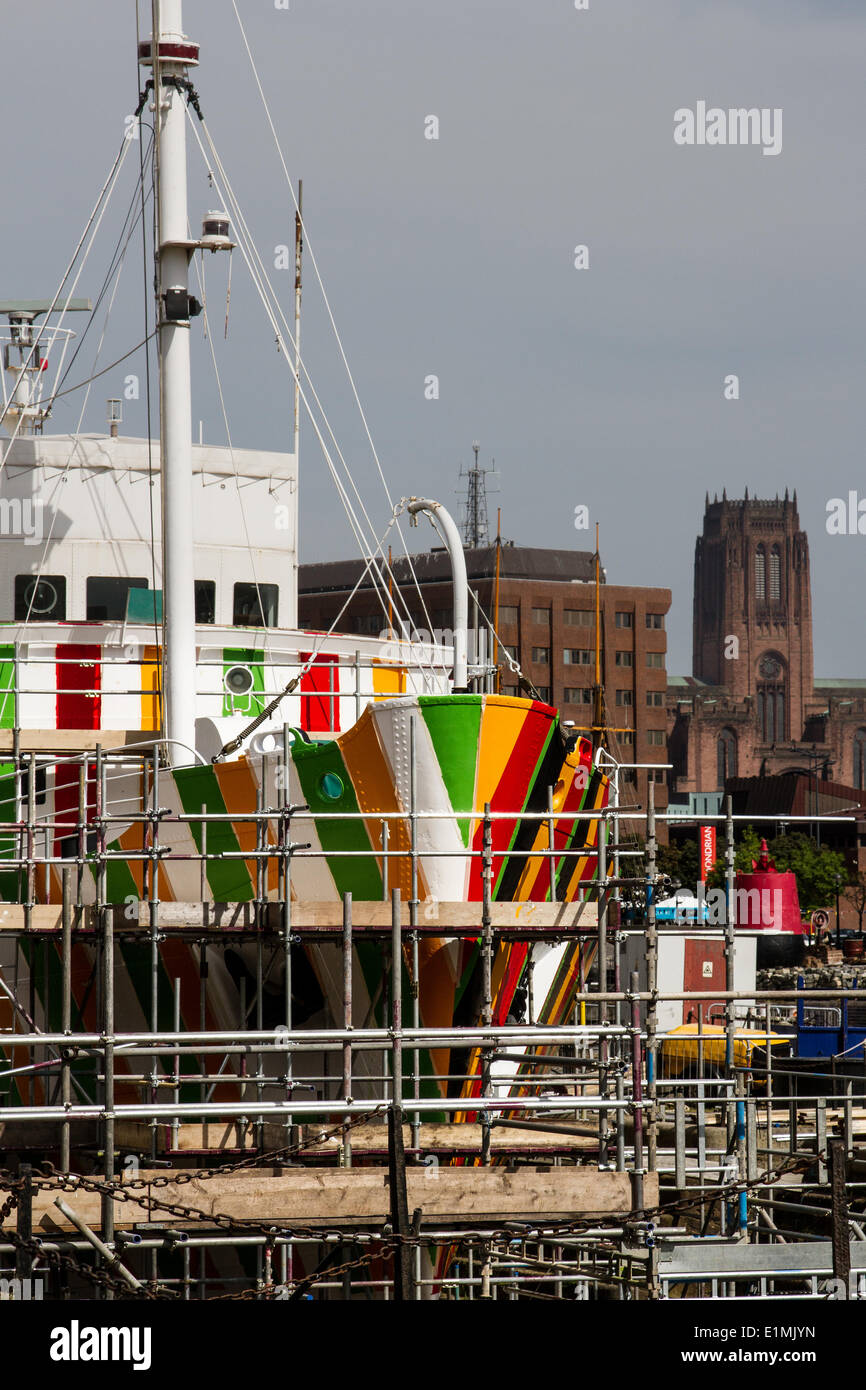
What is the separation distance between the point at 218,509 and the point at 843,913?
8362cm

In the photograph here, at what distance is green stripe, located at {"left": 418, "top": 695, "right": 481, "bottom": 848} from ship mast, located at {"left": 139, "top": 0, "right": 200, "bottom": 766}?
3.10 meters

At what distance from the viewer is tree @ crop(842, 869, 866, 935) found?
9406cm

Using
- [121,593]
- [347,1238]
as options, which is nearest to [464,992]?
[347,1238]

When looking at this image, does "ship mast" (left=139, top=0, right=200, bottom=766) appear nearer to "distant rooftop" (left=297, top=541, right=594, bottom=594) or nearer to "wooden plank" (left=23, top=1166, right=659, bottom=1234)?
"wooden plank" (left=23, top=1166, right=659, bottom=1234)

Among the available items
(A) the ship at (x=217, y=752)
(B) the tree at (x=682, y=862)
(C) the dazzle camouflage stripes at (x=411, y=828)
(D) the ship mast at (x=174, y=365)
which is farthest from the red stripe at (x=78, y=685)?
(B) the tree at (x=682, y=862)

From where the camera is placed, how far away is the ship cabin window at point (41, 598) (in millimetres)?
20484

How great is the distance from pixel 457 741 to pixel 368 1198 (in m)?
4.68

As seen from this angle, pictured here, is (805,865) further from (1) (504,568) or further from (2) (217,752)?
(2) (217,752)

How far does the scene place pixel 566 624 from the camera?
11144 cm

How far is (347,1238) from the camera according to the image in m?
9.22

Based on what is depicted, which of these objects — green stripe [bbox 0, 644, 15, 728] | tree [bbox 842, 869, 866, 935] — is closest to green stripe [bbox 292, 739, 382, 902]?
green stripe [bbox 0, 644, 15, 728]

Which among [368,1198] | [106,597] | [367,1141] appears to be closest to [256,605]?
[106,597]

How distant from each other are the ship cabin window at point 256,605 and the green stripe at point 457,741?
783cm
